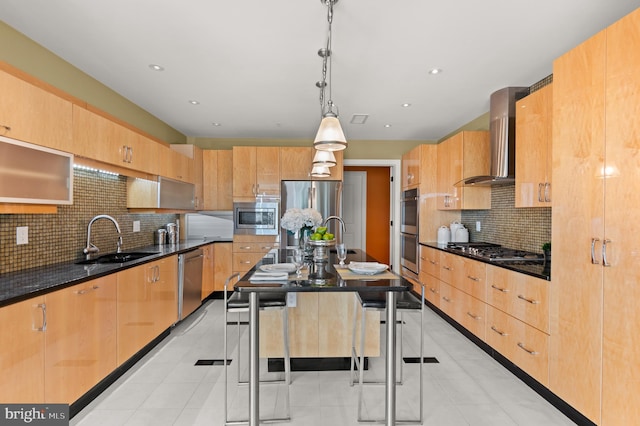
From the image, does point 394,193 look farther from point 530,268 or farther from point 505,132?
point 530,268

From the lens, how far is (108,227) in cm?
327

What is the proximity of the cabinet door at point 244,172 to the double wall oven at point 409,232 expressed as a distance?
2311mm

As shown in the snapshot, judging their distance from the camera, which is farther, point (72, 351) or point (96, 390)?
point (96, 390)

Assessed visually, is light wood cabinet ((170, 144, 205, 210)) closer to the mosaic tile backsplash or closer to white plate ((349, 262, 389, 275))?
the mosaic tile backsplash

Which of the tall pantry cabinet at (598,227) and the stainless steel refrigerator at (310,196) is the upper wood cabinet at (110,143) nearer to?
the stainless steel refrigerator at (310,196)

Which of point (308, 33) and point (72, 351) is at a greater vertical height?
point (308, 33)

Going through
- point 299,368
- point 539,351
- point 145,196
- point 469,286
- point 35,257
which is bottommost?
point 299,368

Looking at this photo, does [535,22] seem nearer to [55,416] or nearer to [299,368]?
[299,368]

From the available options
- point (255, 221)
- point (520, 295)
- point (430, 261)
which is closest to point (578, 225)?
point (520, 295)

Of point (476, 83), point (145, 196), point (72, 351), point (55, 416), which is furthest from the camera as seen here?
point (145, 196)

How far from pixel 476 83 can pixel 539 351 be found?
2.30 metres

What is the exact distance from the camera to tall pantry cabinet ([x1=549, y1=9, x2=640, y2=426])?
5.41 ft

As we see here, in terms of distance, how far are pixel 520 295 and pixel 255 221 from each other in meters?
3.42

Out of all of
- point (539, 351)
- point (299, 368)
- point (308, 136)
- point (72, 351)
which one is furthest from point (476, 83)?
point (72, 351)
